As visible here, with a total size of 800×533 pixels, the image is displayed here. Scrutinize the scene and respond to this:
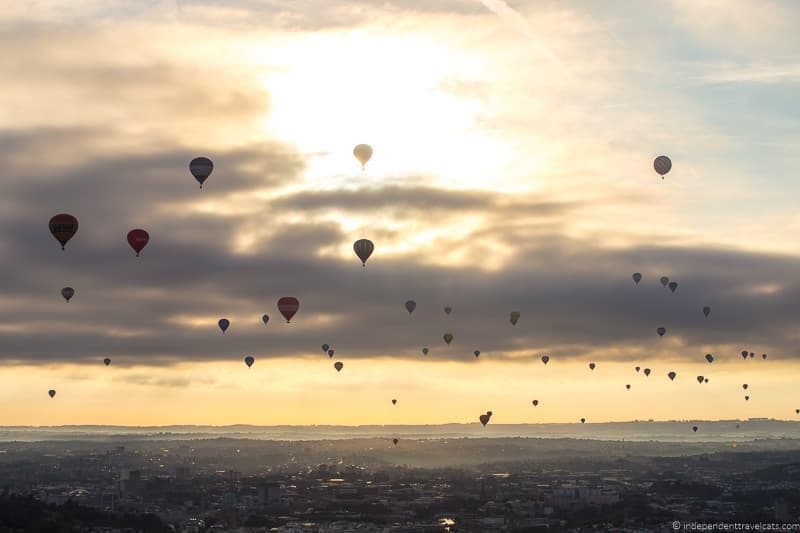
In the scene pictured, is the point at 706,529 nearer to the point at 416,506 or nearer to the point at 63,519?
the point at 416,506

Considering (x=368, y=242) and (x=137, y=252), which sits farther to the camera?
(x=368, y=242)

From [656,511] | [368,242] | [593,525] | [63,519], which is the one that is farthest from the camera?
[656,511]

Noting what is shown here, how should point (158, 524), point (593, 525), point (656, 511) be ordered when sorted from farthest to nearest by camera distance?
point (656, 511), point (593, 525), point (158, 524)

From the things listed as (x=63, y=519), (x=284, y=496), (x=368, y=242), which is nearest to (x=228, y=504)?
(x=284, y=496)
